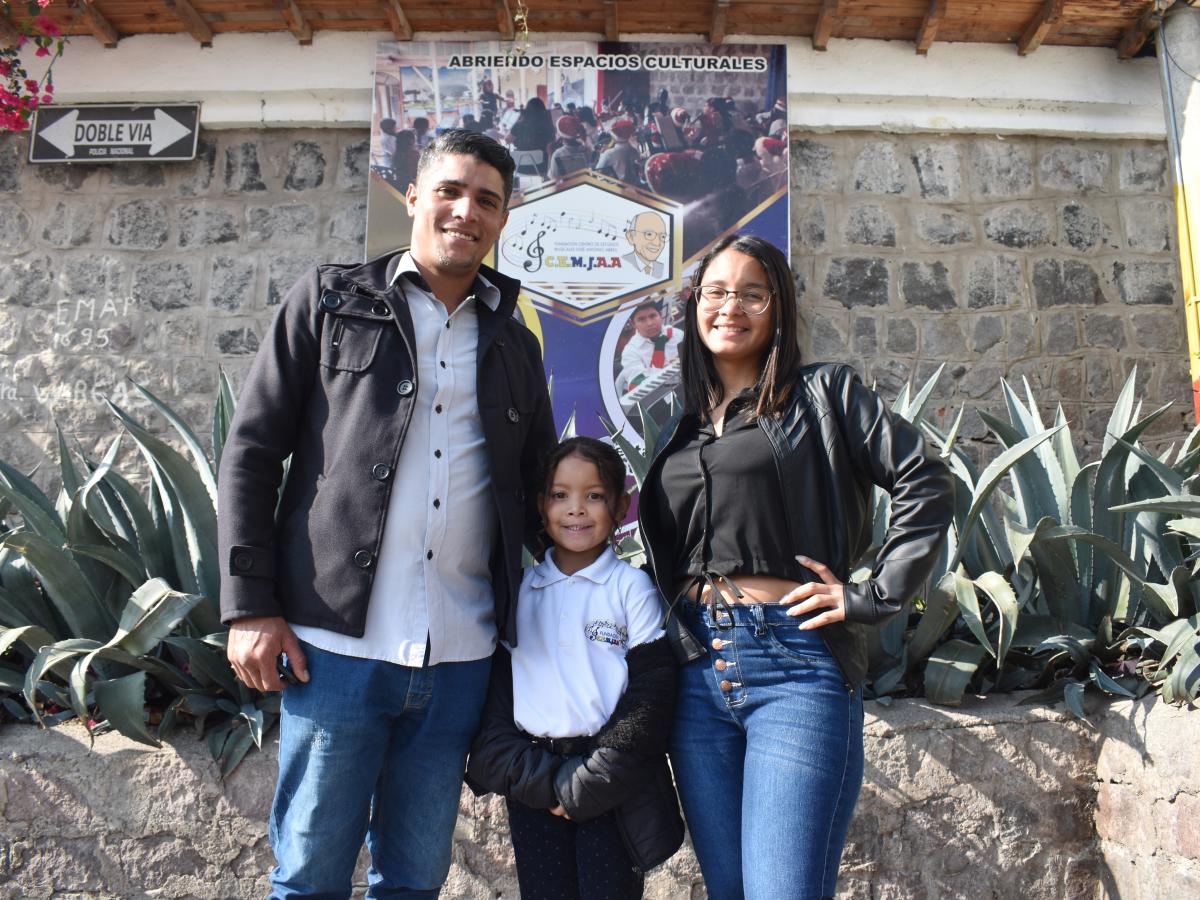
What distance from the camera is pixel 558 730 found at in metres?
1.72

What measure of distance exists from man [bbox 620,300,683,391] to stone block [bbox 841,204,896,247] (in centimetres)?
101

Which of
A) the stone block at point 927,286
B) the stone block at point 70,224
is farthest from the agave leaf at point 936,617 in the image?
the stone block at point 70,224

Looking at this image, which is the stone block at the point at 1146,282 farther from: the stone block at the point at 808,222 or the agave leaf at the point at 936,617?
the agave leaf at the point at 936,617

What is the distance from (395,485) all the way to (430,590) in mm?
181

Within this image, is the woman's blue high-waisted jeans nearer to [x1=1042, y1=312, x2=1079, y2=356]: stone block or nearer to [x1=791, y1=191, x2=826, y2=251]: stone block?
[x1=791, y1=191, x2=826, y2=251]: stone block

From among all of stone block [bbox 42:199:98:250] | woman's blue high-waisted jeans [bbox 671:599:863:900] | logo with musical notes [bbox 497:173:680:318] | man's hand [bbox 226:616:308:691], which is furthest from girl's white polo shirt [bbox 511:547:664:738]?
stone block [bbox 42:199:98:250]

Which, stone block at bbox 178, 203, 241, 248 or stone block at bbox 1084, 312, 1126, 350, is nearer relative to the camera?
stone block at bbox 1084, 312, 1126, 350

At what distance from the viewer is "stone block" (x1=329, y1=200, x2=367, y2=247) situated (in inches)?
192

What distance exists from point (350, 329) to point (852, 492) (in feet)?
2.92

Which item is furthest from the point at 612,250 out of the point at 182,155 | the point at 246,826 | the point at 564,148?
the point at 246,826

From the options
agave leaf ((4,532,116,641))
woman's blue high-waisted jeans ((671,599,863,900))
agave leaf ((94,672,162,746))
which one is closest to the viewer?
woman's blue high-waisted jeans ((671,599,863,900))

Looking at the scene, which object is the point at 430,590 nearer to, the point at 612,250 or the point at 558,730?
the point at 558,730

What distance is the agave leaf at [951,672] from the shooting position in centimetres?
242

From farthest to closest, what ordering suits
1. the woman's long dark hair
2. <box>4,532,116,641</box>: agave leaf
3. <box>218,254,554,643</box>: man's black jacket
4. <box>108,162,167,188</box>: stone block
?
<box>108,162,167,188</box>: stone block → <box>4,532,116,641</box>: agave leaf → the woman's long dark hair → <box>218,254,554,643</box>: man's black jacket
